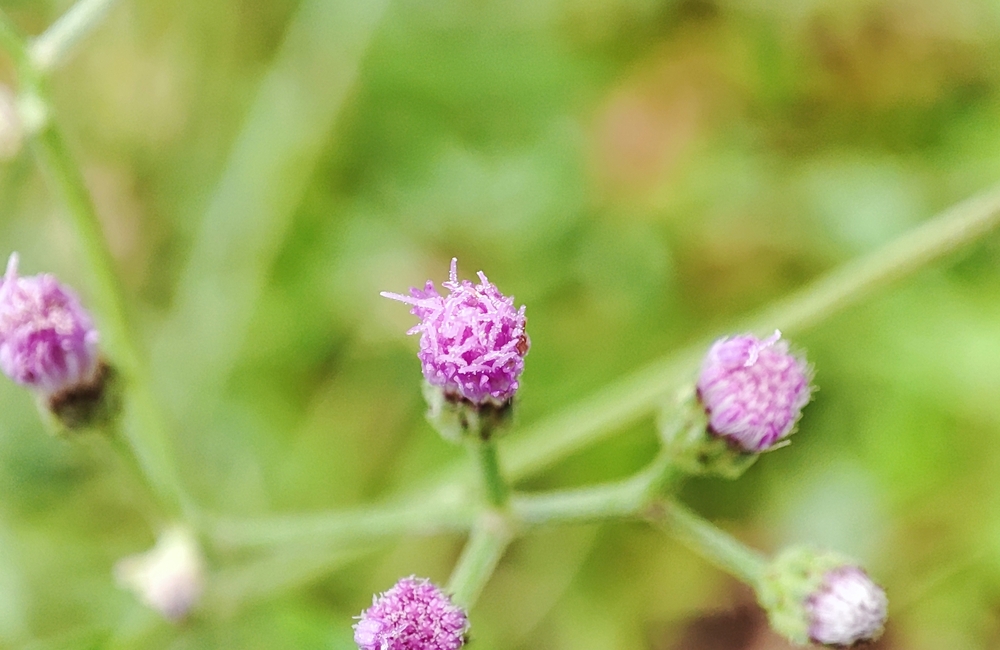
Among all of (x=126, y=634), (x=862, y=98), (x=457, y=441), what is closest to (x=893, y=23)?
(x=862, y=98)

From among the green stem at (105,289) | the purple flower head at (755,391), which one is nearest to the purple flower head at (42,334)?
the green stem at (105,289)

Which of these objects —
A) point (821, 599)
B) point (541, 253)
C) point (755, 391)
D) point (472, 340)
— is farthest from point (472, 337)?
point (541, 253)

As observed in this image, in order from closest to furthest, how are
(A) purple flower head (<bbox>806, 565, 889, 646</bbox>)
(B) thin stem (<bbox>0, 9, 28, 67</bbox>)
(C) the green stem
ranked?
(A) purple flower head (<bbox>806, 565, 889, 646</bbox>), (B) thin stem (<bbox>0, 9, 28, 67</bbox>), (C) the green stem

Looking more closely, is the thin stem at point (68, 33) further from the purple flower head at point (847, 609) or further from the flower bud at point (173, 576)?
the purple flower head at point (847, 609)

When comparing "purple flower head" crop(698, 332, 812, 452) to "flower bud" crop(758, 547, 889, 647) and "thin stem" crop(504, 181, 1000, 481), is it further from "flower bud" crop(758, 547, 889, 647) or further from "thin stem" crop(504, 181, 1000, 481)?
"flower bud" crop(758, 547, 889, 647)

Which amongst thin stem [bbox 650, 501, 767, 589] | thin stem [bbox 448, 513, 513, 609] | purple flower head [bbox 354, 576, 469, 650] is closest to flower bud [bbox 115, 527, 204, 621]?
thin stem [bbox 448, 513, 513, 609]

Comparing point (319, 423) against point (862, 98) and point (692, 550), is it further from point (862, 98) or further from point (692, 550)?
point (862, 98)

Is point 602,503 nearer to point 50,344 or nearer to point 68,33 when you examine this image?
point 50,344
